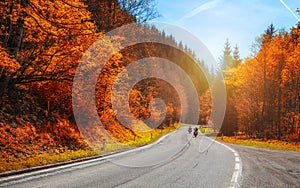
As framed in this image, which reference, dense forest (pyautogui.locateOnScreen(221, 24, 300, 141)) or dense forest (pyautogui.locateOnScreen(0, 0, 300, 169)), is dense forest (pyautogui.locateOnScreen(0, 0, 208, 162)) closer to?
dense forest (pyautogui.locateOnScreen(0, 0, 300, 169))

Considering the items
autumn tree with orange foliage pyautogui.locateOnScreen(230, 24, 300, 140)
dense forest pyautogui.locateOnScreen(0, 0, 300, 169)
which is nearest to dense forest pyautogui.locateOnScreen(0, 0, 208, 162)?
dense forest pyautogui.locateOnScreen(0, 0, 300, 169)

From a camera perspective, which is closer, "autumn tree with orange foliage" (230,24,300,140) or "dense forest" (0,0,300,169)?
"dense forest" (0,0,300,169)

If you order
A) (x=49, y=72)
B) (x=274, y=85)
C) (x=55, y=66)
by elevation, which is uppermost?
(x=274, y=85)

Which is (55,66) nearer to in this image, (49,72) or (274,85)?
(49,72)

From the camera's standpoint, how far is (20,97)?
16.9m

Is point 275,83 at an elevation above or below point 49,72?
above

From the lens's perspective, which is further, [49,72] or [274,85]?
[274,85]

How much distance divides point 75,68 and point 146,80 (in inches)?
1084

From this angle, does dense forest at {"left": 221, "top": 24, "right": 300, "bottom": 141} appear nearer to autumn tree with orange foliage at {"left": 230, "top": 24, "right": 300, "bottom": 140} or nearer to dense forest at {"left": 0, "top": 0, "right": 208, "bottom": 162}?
autumn tree with orange foliage at {"left": 230, "top": 24, "right": 300, "bottom": 140}

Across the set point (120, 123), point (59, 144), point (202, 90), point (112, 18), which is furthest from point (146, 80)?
point (202, 90)

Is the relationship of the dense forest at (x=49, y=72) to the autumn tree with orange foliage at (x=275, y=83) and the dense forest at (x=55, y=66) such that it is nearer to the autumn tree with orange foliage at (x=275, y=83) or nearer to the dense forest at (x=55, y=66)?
the dense forest at (x=55, y=66)

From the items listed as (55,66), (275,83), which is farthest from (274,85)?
(55,66)

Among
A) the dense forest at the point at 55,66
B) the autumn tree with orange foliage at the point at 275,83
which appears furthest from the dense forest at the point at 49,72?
the autumn tree with orange foliage at the point at 275,83

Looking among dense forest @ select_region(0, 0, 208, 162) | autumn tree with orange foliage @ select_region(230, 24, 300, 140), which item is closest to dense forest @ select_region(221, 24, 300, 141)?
autumn tree with orange foliage @ select_region(230, 24, 300, 140)
